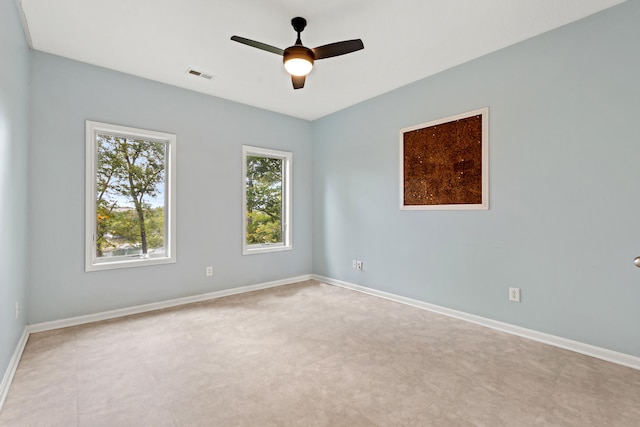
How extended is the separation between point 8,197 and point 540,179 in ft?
13.9

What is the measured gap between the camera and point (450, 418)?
1710mm

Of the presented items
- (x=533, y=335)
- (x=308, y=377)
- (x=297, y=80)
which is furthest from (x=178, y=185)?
(x=533, y=335)

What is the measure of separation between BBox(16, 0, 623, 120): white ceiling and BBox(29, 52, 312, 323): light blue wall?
31 cm

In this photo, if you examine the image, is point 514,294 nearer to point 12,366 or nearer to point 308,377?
point 308,377

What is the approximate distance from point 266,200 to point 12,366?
3247 mm

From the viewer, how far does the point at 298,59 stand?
244 centimetres

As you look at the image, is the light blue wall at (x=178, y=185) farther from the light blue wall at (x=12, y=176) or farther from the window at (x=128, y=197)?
the light blue wall at (x=12, y=176)

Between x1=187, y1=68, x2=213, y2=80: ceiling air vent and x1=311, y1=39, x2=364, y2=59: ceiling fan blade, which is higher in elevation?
x1=187, y1=68, x2=213, y2=80: ceiling air vent

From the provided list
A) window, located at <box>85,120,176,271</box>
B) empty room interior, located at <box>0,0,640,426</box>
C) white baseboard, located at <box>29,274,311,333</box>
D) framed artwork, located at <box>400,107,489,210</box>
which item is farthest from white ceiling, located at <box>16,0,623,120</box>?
white baseboard, located at <box>29,274,311,333</box>

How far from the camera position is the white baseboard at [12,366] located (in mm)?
1888

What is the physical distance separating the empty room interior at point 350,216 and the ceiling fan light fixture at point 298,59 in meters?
0.02

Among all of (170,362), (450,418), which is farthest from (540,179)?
(170,362)

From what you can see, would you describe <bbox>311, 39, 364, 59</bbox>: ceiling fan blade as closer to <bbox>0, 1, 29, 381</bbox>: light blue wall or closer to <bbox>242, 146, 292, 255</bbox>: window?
<bbox>0, 1, 29, 381</bbox>: light blue wall

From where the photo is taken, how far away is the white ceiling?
7.84ft
